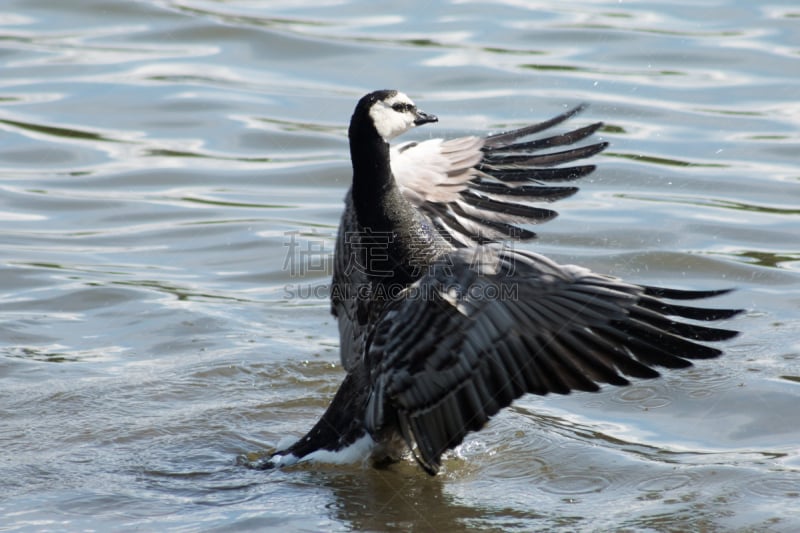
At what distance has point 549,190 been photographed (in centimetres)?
789

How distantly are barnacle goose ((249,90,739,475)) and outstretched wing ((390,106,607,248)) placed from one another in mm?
416

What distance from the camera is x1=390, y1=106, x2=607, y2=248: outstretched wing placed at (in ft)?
25.6

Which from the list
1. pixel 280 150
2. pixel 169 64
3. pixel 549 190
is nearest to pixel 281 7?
pixel 169 64

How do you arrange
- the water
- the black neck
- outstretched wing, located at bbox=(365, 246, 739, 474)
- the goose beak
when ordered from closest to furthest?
1. outstretched wing, located at bbox=(365, 246, 739, 474)
2. the water
3. the black neck
4. the goose beak

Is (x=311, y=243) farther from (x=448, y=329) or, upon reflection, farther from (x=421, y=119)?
(x=448, y=329)

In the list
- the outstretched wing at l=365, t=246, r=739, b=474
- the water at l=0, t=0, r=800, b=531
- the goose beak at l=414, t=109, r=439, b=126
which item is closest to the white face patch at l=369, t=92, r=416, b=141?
the goose beak at l=414, t=109, r=439, b=126

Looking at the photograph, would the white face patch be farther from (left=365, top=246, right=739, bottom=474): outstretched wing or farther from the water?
the water

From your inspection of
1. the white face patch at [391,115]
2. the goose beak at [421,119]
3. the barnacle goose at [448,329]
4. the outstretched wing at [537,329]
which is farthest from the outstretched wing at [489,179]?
the outstretched wing at [537,329]

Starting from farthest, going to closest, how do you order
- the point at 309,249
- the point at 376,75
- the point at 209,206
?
the point at 376,75
the point at 209,206
the point at 309,249

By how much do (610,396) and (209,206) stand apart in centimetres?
584

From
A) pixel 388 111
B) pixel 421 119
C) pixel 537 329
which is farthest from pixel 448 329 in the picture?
pixel 421 119

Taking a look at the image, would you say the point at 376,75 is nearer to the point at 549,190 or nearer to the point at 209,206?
the point at 209,206

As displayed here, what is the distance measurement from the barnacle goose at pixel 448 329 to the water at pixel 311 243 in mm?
486

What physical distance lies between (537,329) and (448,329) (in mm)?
479
